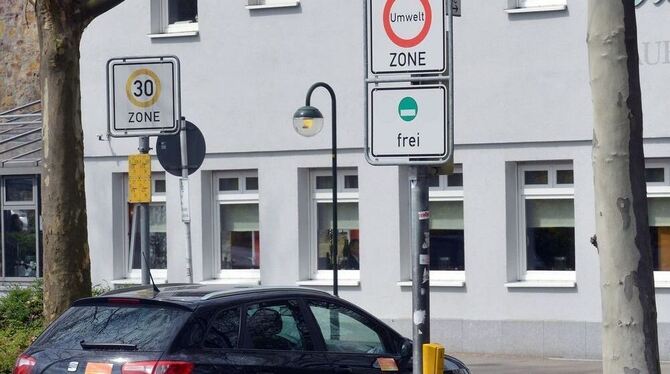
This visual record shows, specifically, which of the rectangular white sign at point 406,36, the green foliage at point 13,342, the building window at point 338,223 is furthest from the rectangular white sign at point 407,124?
the building window at point 338,223

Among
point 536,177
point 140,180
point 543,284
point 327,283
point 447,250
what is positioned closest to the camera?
point 140,180

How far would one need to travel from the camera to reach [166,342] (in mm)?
8734

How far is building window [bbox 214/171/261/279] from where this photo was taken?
803 inches

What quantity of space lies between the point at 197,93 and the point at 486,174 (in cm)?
482

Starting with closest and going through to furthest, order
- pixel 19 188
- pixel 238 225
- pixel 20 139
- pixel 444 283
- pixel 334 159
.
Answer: pixel 334 159, pixel 444 283, pixel 238 225, pixel 19 188, pixel 20 139

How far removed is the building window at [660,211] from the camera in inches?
688

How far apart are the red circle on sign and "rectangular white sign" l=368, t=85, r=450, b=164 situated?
0.23 meters

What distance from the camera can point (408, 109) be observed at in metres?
6.78

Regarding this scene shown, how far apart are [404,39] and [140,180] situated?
18.9ft

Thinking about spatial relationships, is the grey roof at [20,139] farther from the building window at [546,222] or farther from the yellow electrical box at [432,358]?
the yellow electrical box at [432,358]

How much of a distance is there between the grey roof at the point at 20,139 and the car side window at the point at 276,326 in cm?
1328

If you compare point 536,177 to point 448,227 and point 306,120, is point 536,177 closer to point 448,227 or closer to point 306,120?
point 448,227

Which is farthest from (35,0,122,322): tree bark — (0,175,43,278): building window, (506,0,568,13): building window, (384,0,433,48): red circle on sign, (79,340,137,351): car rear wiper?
(0,175,43,278): building window

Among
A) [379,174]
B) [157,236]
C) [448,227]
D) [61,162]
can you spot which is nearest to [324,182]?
[379,174]
